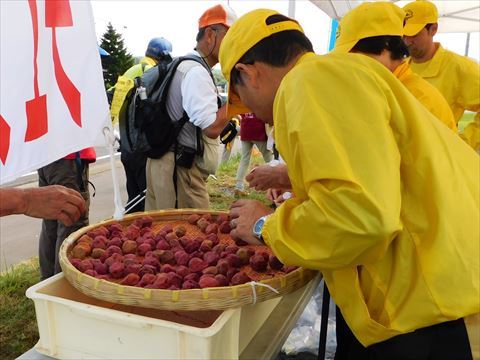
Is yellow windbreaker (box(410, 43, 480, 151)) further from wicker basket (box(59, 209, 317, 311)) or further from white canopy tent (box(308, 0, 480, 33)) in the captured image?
white canopy tent (box(308, 0, 480, 33))

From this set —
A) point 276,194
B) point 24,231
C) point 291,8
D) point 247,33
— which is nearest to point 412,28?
point 276,194

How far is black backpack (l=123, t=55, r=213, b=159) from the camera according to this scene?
247 centimetres

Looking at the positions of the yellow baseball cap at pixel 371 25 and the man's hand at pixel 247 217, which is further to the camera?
the yellow baseball cap at pixel 371 25

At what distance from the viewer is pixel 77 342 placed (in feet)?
3.69

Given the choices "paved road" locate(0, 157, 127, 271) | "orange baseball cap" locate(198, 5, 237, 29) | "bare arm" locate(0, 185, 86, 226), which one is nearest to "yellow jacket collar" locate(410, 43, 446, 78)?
"orange baseball cap" locate(198, 5, 237, 29)

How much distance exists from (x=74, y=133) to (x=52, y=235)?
1.60m

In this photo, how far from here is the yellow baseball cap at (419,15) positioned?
2.63 meters

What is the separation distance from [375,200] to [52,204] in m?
1.08

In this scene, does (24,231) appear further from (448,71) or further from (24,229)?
(448,71)

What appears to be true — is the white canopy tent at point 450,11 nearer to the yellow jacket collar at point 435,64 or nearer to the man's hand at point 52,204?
the yellow jacket collar at point 435,64

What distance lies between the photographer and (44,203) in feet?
4.77

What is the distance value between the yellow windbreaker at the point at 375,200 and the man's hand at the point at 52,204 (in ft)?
2.47

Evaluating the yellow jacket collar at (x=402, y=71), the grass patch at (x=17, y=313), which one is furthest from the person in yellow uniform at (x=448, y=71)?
the grass patch at (x=17, y=313)

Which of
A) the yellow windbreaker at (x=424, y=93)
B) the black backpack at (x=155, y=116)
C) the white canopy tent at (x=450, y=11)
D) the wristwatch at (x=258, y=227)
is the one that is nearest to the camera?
the wristwatch at (x=258, y=227)
